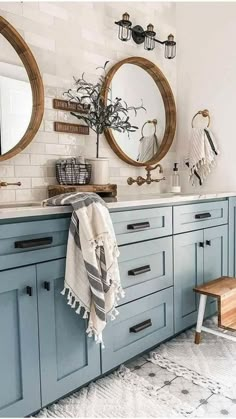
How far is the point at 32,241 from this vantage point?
54.5 inches

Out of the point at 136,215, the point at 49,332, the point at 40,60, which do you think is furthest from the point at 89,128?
the point at 49,332

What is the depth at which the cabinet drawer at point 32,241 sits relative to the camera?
1.32 metres

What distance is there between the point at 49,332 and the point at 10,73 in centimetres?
134

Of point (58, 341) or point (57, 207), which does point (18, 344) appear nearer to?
point (58, 341)

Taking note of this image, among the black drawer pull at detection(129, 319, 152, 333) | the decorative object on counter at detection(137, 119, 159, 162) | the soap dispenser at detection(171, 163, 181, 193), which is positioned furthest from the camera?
the soap dispenser at detection(171, 163, 181, 193)

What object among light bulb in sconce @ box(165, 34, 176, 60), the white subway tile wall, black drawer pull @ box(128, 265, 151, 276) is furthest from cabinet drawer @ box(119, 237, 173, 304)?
light bulb in sconce @ box(165, 34, 176, 60)

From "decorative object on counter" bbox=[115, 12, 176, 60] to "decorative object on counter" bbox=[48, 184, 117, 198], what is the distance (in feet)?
3.59

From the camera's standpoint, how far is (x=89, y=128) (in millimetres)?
2271

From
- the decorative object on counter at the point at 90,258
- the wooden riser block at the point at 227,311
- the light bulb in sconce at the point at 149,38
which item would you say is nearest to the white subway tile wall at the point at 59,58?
the light bulb in sconce at the point at 149,38

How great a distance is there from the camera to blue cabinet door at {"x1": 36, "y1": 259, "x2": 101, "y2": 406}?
1.45 meters

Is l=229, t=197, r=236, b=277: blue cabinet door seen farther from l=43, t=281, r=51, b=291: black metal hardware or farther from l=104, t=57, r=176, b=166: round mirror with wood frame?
l=43, t=281, r=51, b=291: black metal hardware

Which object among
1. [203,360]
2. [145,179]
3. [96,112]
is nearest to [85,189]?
[96,112]

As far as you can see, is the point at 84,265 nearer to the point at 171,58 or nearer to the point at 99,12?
the point at 99,12

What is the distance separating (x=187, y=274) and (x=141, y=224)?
0.59 metres
